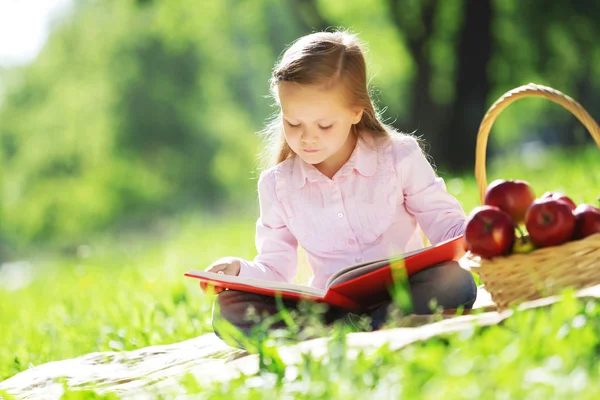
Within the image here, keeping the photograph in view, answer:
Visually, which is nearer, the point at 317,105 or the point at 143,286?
the point at 317,105

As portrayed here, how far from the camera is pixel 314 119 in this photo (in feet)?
10.5

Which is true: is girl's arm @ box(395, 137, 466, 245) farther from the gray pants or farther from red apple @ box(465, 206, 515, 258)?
red apple @ box(465, 206, 515, 258)

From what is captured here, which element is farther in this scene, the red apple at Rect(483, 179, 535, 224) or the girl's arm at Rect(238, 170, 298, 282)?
the girl's arm at Rect(238, 170, 298, 282)

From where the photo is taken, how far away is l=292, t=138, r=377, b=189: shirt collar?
3424 mm

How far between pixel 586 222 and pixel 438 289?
61 cm

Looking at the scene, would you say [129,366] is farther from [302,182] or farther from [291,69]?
[291,69]

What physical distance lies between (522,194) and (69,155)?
2374 cm

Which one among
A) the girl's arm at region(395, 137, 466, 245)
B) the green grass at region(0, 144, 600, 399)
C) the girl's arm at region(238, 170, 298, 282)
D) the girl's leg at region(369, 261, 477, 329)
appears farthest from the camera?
the girl's arm at region(238, 170, 298, 282)

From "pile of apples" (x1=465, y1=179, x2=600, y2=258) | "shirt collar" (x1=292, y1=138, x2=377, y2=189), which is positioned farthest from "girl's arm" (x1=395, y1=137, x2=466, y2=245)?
"pile of apples" (x1=465, y1=179, x2=600, y2=258)

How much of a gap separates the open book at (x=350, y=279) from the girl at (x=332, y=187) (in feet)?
0.97

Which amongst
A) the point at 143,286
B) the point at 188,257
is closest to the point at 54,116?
the point at 188,257

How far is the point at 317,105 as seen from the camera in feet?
10.5

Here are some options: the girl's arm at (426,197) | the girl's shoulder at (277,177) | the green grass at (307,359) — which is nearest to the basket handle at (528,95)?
the girl's arm at (426,197)

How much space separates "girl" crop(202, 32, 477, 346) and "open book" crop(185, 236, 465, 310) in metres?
0.30
